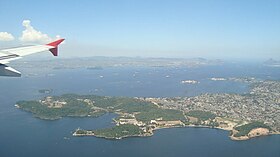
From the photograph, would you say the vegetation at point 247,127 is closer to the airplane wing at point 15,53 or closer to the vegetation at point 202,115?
the vegetation at point 202,115

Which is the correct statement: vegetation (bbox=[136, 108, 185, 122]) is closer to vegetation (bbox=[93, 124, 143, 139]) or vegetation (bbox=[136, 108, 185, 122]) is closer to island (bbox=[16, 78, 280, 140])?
island (bbox=[16, 78, 280, 140])

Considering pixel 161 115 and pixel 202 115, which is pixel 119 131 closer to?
pixel 161 115

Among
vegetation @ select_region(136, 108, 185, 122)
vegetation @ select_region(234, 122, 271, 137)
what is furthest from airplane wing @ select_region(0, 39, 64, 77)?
vegetation @ select_region(136, 108, 185, 122)

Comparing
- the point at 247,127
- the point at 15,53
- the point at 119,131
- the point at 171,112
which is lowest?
the point at 119,131

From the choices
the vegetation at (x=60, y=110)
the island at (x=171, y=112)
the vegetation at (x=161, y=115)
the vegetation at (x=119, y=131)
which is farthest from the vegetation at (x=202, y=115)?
the vegetation at (x=60, y=110)

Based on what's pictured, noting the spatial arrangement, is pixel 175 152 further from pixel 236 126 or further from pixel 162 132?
pixel 236 126

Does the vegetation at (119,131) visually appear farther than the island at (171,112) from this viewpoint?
No

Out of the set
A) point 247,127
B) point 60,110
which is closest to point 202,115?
point 247,127
